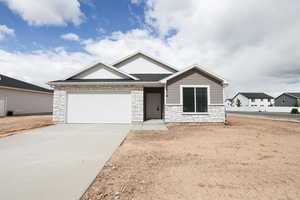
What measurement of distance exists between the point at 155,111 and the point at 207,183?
10.7m

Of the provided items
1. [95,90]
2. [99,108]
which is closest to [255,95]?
[99,108]

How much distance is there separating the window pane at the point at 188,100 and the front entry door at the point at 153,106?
3.49m

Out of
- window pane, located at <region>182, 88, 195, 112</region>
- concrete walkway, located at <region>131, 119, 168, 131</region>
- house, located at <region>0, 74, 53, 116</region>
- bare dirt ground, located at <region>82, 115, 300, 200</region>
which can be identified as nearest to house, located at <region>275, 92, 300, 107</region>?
window pane, located at <region>182, 88, 195, 112</region>

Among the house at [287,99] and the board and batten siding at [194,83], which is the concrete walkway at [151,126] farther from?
the house at [287,99]

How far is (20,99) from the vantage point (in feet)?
60.5

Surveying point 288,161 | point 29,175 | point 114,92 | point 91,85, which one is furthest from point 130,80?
point 288,161

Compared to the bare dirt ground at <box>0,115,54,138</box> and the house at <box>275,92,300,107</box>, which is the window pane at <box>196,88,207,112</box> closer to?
the bare dirt ground at <box>0,115,54,138</box>

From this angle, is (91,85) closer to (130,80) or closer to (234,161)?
(130,80)

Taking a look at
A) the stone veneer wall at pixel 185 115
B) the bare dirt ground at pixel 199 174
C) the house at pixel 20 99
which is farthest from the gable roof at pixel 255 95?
the house at pixel 20 99

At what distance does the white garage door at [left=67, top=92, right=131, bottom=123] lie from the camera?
10672 mm

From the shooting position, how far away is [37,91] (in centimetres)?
2028

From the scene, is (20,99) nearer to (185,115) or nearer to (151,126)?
(151,126)

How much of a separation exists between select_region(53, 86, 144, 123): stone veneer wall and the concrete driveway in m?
4.94

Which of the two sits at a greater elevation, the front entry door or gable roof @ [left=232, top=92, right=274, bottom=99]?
gable roof @ [left=232, top=92, right=274, bottom=99]
